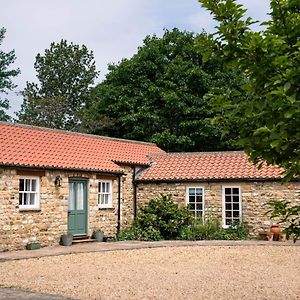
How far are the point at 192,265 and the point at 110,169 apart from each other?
7761mm

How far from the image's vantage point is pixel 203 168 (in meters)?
21.6

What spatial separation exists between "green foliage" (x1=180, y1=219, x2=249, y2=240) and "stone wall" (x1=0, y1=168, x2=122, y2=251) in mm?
3183

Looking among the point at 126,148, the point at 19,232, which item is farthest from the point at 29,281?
the point at 126,148

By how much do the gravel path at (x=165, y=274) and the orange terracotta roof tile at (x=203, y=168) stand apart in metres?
4.51

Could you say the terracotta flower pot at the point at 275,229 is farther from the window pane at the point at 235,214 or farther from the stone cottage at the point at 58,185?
the stone cottage at the point at 58,185

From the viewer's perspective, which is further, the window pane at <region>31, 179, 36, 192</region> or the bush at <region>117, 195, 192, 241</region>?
the bush at <region>117, 195, 192, 241</region>

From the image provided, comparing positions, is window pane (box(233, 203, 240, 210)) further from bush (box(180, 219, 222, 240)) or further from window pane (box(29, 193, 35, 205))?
window pane (box(29, 193, 35, 205))

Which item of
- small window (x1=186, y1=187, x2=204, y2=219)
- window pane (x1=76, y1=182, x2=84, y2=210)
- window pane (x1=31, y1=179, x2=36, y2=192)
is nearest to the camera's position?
window pane (x1=31, y1=179, x2=36, y2=192)

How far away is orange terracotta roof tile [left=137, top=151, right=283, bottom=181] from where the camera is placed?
2014 centimetres

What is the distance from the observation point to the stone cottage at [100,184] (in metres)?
16.5

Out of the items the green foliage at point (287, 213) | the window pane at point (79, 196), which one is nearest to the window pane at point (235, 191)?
the window pane at point (79, 196)

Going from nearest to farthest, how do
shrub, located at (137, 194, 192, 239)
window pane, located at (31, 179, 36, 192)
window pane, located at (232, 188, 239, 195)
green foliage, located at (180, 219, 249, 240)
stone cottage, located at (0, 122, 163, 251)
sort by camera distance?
stone cottage, located at (0, 122, 163, 251) → window pane, located at (31, 179, 36, 192) → green foliage, located at (180, 219, 249, 240) → shrub, located at (137, 194, 192, 239) → window pane, located at (232, 188, 239, 195)

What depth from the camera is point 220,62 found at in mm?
4047

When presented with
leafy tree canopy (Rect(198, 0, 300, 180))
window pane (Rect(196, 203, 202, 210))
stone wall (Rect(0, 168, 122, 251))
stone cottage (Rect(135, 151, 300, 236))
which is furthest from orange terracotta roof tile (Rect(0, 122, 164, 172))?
leafy tree canopy (Rect(198, 0, 300, 180))
